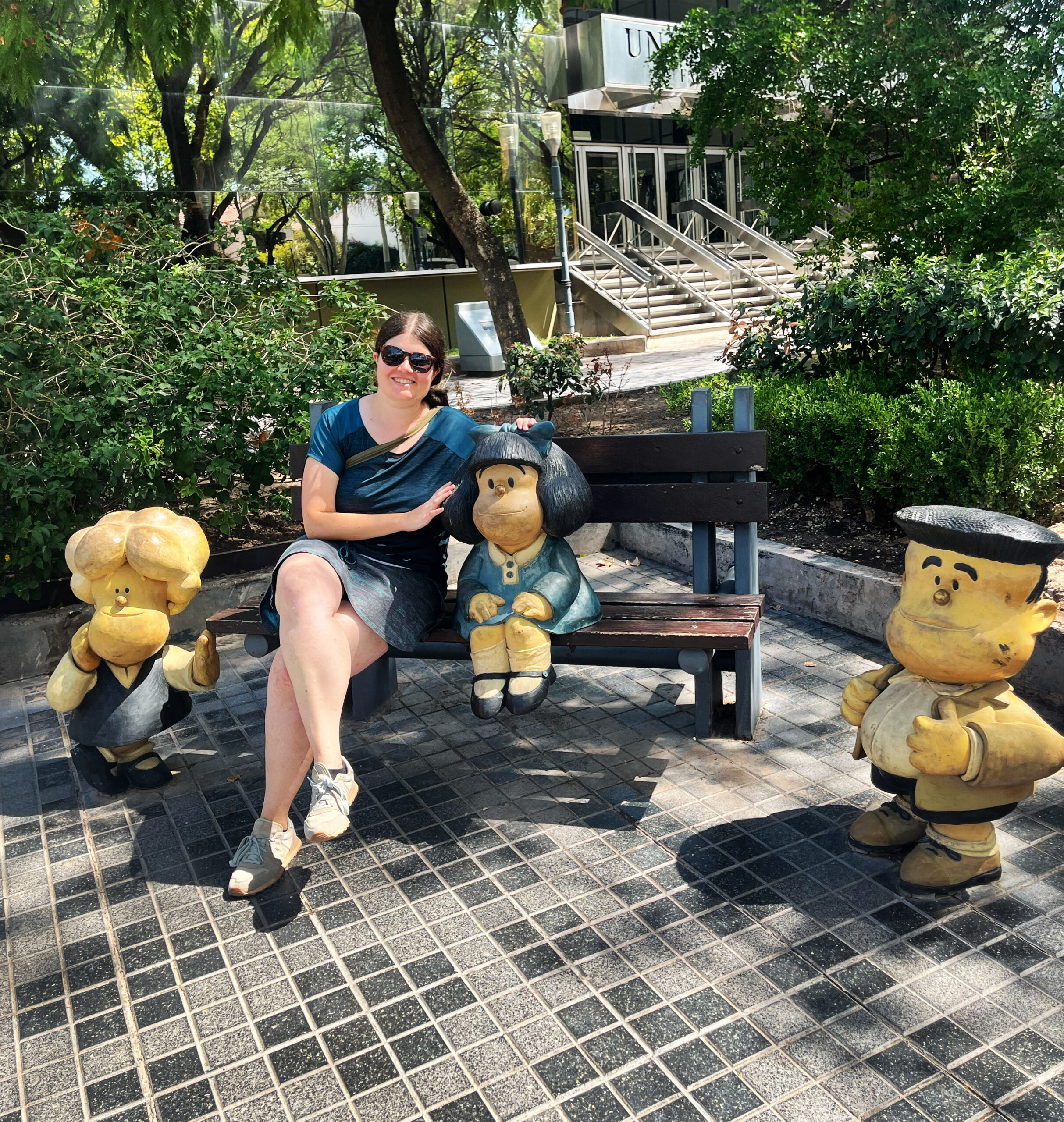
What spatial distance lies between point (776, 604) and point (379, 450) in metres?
2.49

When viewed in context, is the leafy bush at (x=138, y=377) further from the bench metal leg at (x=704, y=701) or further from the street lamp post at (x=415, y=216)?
the street lamp post at (x=415, y=216)

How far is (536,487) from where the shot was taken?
3318mm

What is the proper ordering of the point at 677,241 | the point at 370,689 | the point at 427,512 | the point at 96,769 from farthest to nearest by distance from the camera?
the point at 677,241 < the point at 370,689 < the point at 96,769 < the point at 427,512

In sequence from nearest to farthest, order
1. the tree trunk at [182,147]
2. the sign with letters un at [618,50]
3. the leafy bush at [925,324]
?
the leafy bush at [925,324], the tree trunk at [182,147], the sign with letters un at [618,50]

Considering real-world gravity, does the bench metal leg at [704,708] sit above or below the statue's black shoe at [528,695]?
below

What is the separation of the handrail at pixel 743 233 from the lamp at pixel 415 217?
781cm

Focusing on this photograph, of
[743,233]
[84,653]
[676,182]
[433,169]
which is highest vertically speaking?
[676,182]

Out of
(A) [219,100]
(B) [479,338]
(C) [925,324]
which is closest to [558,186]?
(B) [479,338]

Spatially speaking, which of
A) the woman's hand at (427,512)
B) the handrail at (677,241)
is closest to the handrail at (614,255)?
the handrail at (677,241)

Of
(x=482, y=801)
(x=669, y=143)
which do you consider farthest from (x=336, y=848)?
(x=669, y=143)

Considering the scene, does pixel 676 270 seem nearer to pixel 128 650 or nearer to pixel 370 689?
pixel 370 689

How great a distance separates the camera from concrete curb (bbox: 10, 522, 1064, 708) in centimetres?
385

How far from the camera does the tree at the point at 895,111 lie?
6.59 metres

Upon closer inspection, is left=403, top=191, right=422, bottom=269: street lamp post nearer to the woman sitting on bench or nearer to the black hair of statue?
the woman sitting on bench
